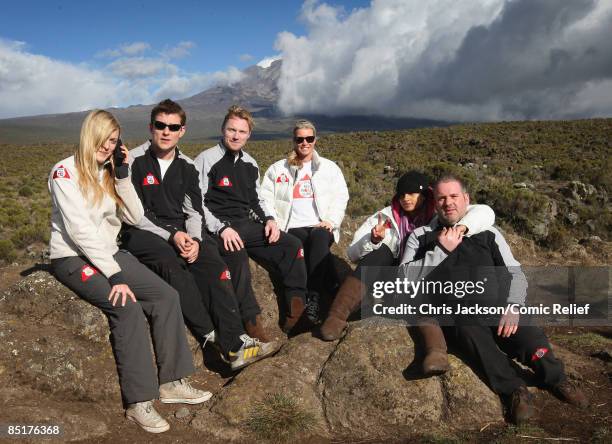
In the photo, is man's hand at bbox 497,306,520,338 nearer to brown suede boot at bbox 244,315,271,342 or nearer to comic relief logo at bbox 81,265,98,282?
brown suede boot at bbox 244,315,271,342

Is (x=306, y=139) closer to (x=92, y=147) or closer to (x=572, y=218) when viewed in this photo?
(x=92, y=147)

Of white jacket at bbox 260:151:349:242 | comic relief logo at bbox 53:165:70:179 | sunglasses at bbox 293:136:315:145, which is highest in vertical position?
sunglasses at bbox 293:136:315:145

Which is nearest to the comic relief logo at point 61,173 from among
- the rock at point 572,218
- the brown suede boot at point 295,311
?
the brown suede boot at point 295,311

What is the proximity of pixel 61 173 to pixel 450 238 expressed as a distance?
314cm

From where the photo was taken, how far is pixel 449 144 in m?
34.7

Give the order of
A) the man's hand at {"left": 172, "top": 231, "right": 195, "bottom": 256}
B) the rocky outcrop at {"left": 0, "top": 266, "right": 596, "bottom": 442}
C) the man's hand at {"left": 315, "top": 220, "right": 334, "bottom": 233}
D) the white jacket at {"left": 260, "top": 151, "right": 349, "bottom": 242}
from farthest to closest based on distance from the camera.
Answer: the white jacket at {"left": 260, "top": 151, "right": 349, "bottom": 242}
the man's hand at {"left": 315, "top": 220, "right": 334, "bottom": 233}
the man's hand at {"left": 172, "top": 231, "right": 195, "bottom": 256}
the rocky outcrop at {"left": 0, "top": 266, "right": 596, "bottom": 442}

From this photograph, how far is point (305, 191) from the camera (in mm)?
5406

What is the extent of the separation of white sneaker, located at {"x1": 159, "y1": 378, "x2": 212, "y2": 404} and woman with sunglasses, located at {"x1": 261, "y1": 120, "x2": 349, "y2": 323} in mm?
1934

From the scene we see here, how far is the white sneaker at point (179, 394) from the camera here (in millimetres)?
3643

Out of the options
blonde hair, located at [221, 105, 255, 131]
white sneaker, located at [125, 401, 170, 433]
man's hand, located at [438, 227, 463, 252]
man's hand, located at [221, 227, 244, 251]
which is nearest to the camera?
white sneaker, located at [125, 401, 170, 433]

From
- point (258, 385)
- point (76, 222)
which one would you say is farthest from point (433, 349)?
point (76, 222)

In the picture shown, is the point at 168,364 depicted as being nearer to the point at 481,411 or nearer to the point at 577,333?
the point at 481,411

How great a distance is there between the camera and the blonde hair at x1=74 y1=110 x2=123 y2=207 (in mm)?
3441

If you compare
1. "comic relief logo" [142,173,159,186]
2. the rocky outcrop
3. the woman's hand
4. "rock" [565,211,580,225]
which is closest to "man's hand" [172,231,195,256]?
"comic relief logo" [142,173,159,186]
